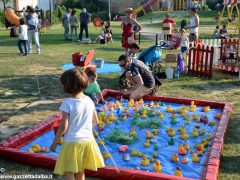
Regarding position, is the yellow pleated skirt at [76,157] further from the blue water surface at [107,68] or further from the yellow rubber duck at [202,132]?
the blue water surface at [107,68]

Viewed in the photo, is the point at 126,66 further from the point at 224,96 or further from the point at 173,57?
the point at 173,57

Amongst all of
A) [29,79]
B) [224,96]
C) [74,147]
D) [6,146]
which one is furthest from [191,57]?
[74,147]

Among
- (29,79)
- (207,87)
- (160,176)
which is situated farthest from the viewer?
(29,79)

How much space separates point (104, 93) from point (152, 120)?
206cm

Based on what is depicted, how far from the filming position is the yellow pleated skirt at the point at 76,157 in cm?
352

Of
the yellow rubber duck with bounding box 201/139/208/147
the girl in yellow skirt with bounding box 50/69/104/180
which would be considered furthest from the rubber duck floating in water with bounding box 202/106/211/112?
the girl in yellow skirt with bounding box 50/69/104/180

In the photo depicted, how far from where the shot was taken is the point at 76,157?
352 cm

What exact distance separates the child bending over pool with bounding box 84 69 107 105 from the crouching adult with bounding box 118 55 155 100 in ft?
2.33

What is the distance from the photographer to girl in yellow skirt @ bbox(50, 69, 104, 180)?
346 cm

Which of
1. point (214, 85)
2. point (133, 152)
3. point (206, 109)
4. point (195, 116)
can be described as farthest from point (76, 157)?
point (214, 85)

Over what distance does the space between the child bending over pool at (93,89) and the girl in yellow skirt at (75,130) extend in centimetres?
288

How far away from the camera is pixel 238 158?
5.07 m

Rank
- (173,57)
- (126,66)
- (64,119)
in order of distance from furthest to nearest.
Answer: (173,57), (126,66), (64,119)

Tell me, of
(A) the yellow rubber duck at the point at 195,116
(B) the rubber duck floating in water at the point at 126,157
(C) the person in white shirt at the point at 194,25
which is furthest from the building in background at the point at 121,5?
(B) the rubber duck floating in water at the point at 126,157
